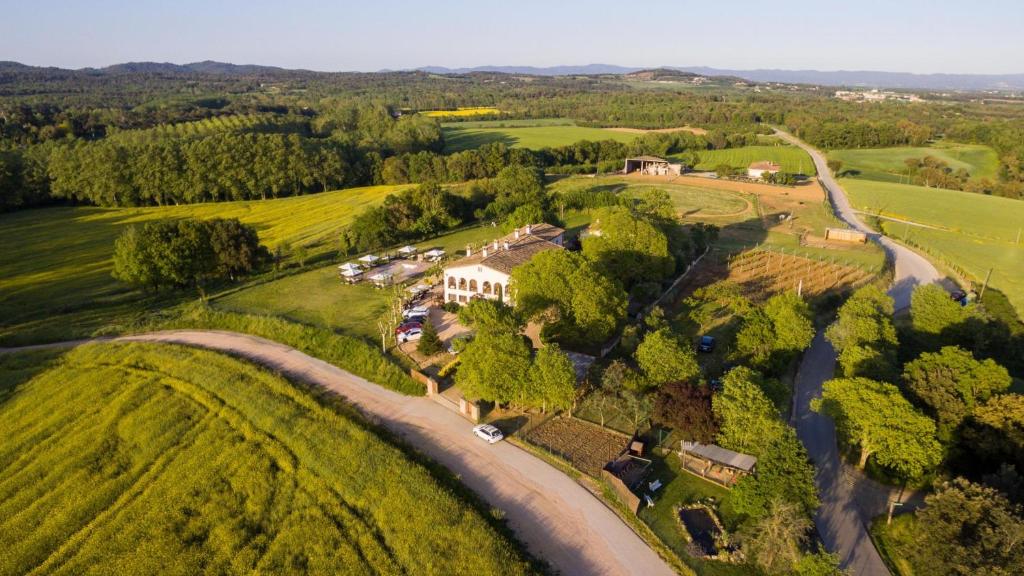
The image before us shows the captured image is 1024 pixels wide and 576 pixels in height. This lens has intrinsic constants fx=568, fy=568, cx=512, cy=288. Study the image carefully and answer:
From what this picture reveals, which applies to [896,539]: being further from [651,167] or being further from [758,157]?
[758,157]

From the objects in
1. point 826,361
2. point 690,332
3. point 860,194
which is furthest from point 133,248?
point 860,194

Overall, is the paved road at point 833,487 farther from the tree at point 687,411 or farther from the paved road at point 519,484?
the paved road at point 519,484

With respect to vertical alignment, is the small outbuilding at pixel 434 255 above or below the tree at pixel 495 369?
below

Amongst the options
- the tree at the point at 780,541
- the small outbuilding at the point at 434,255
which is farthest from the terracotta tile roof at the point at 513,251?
the tree at the point at 780,541

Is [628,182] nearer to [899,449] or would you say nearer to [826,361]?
[826,361]

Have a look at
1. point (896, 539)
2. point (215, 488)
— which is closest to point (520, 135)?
point (215, 488)

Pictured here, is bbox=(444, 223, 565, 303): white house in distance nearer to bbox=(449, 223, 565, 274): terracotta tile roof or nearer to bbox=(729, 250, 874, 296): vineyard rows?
bbox=(449, 223, 565, 274): terracotta tile roof

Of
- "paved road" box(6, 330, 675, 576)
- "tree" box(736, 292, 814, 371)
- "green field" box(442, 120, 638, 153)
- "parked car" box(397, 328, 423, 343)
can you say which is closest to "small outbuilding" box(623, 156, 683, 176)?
"green field" box(442, 120, 638, 153)
